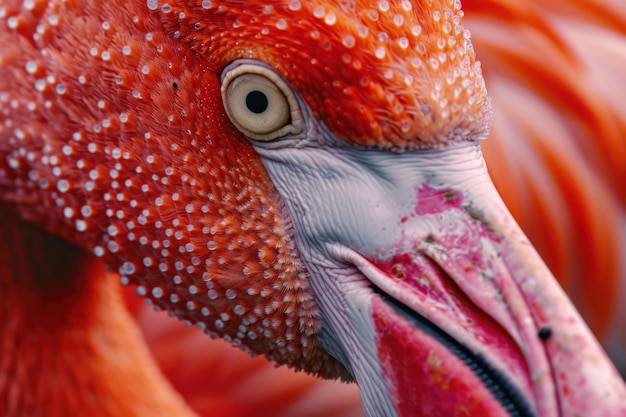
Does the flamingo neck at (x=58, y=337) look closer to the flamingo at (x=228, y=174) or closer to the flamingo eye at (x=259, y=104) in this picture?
the flamingo at (x=228, y=174)

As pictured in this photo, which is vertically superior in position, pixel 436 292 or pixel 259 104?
pixel 259 104

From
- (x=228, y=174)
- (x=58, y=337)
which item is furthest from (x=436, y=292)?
(x=58, y=337)

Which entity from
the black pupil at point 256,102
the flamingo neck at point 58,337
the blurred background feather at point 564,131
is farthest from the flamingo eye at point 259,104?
the blurred background feather at point 564,131

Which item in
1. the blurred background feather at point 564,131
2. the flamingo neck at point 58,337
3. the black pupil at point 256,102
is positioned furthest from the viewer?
the blurred background feather at point 564,131

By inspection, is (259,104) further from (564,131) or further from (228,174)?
(564,131)

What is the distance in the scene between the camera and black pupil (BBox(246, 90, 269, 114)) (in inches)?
35.3

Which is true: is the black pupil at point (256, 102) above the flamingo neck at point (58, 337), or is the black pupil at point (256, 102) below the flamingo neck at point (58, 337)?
above

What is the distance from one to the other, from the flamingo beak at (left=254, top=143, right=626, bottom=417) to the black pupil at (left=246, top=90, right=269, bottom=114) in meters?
0.07

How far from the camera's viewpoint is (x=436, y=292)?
0.87 metres

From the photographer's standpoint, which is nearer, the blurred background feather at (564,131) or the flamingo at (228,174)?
the flamingo at (228,174)

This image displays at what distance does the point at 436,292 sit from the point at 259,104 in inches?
13.1

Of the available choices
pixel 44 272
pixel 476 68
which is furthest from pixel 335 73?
pixel 44 272

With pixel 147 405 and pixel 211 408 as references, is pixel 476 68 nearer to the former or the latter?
pixel 147 405

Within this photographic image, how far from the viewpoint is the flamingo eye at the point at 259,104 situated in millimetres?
883
